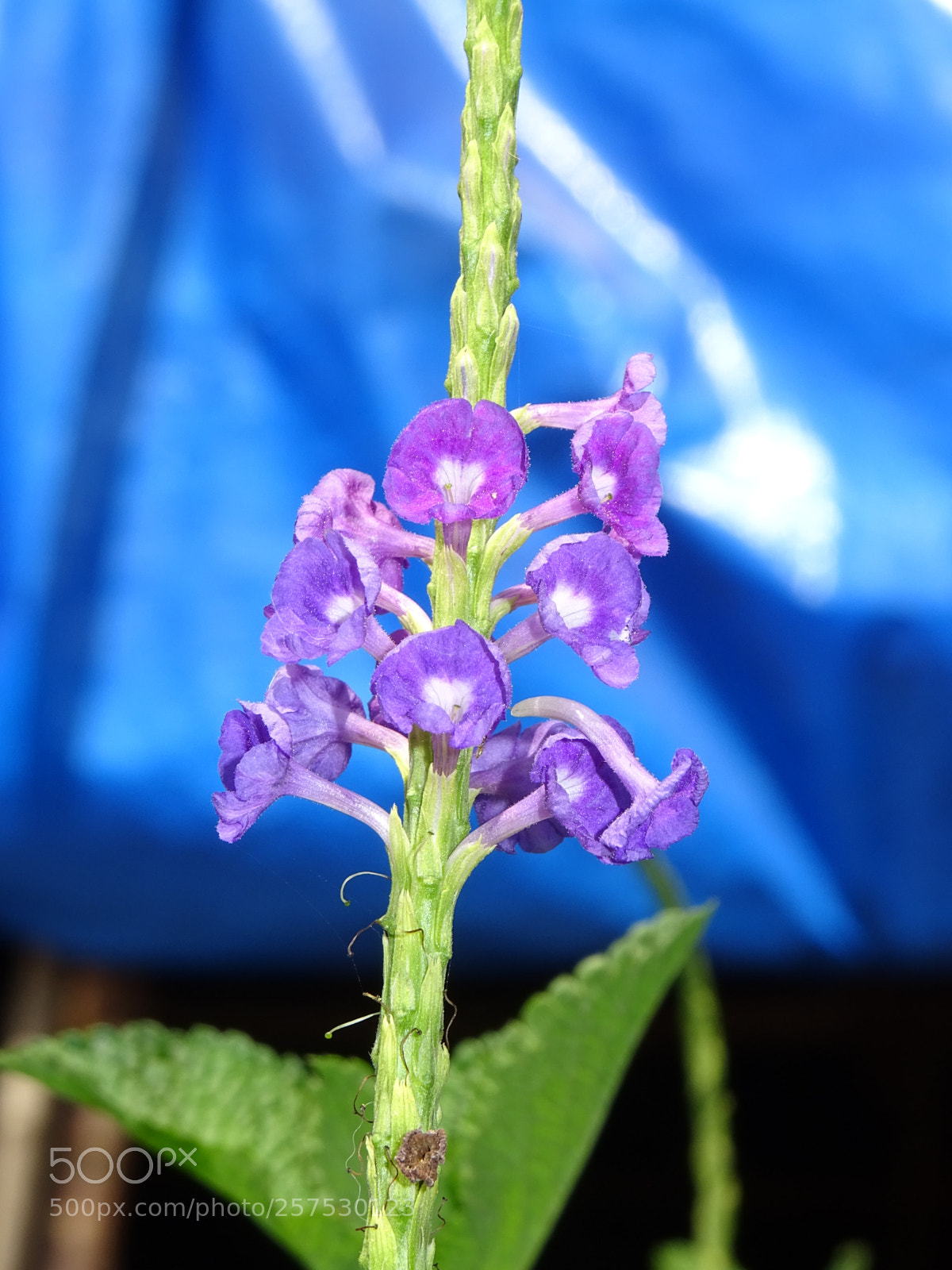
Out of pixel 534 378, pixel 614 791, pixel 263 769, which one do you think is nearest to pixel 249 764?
pixel 263 769

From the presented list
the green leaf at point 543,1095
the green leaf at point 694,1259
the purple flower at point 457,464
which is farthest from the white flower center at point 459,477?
the green leaf at point 694,1259

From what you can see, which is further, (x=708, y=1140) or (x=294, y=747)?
(x=708, y=1140)

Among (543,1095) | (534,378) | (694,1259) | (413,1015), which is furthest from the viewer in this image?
(534,378)

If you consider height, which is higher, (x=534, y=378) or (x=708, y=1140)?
(x=534, y=378)

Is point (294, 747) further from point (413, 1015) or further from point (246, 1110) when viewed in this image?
point (246, 1110)

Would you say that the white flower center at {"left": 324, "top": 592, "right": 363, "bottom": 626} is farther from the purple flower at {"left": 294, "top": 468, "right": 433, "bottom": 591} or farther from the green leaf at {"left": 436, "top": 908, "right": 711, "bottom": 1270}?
the green leaf at {"left": 436, "top": 908, "right": 711, "bottom": 1270}

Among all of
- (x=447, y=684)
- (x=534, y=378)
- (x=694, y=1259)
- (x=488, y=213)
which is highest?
(x=534, y=378)

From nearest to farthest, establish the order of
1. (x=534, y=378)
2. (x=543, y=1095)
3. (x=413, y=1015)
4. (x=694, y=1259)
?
(x=413, y=1015) → (x=543, y=1095) → (x=694, y=1259) → (x=534, y=378)

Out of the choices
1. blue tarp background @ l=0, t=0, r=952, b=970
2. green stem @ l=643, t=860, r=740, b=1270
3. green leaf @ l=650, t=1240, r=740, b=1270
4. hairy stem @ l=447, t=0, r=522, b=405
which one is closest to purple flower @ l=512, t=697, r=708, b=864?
hairy stem @ l=447, t=0, r=522, b=405
